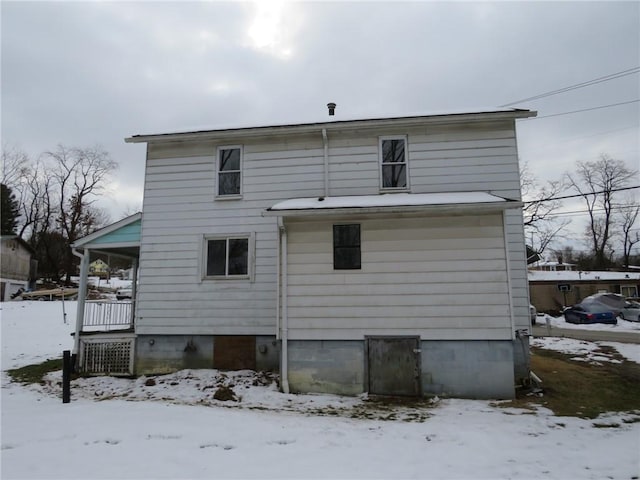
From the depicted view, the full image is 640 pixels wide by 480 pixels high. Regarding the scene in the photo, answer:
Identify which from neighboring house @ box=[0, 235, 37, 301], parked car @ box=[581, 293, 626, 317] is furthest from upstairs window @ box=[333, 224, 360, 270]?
neighboring house @ box=[0, 235, 37, 301]

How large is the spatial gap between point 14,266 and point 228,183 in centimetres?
3520

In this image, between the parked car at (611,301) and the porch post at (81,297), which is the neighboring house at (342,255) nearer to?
the porch post at (81,297)

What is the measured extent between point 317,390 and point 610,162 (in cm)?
4913

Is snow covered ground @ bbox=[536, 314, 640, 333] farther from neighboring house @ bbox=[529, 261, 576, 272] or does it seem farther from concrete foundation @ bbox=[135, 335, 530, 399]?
neighboring house @ bbox=[529, 261, 576, 272]

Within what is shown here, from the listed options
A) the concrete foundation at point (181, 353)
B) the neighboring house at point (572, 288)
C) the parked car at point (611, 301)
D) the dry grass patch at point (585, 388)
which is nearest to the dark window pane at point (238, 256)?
the concrete foundation at point (181, 353)

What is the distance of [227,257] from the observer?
33.5 feet

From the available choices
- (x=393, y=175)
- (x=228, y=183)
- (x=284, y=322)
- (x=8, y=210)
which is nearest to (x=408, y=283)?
(x=284, y=322)

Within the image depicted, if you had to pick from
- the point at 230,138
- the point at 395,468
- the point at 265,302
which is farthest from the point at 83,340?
the point at 395,468

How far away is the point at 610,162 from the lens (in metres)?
43.6

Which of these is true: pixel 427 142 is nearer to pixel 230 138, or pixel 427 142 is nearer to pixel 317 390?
pixel 230 138

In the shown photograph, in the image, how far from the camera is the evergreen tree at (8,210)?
4306 cm

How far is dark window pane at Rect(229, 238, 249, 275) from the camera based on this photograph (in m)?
10.1

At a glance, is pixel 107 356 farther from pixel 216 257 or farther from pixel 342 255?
pixel 342 255

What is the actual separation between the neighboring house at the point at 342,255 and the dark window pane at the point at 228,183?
0.06m
